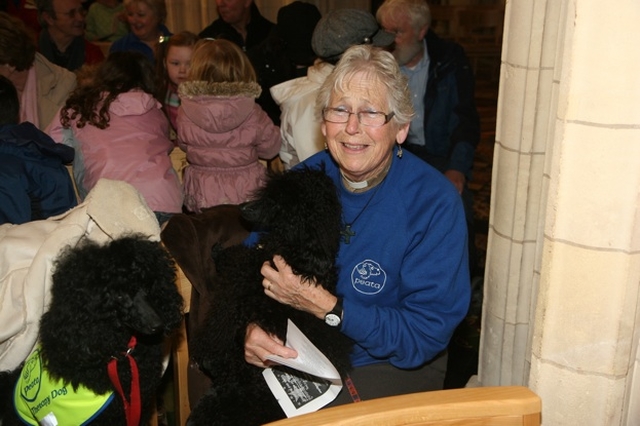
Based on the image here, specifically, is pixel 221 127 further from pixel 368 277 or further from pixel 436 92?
pixel 368 277

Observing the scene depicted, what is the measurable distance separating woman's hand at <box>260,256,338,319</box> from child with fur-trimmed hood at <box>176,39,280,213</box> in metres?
1.95

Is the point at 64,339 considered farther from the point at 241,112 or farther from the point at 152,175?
the point at 241,112

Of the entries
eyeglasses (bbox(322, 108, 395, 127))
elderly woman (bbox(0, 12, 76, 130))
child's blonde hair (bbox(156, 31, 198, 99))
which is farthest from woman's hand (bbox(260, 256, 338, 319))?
child's blonde hair (bbox(156, 31, 198, 99))

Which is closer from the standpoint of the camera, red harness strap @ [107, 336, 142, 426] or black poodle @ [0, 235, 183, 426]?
black poodle @ [0, 235, 183, 426]

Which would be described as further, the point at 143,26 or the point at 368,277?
the point at 143,26

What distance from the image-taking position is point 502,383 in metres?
2.66

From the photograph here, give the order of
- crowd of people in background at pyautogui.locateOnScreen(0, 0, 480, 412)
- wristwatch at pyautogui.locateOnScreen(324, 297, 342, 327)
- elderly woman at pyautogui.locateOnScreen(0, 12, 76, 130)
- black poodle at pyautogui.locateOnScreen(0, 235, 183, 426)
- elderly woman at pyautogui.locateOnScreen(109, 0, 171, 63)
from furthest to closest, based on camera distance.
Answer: elderly woman at pyautogui.locateOnScreen(109, 0, 171, 63)
elderly woman at pyautogui.locateOnScreen(0, 12, 76, 130)
crowd of people in background at pyautogui.locateOnScreen(0, 0, 480, 412)
wristwatch at pyautogui.locateOnScreen(324, 297, 342, 327)
black poodle at pyautogui.locateOnScreen(0, 235, 183, 426)

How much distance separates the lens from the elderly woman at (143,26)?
5.80 meters

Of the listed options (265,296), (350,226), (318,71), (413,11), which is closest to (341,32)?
(318,71)

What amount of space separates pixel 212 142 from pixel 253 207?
6.89 feet

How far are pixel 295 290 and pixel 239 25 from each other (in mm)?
4553

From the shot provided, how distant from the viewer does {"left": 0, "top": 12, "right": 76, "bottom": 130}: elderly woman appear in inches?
165

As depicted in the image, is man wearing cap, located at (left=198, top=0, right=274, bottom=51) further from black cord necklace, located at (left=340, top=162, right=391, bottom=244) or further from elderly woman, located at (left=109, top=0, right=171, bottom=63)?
black cord necklace, located at (left=340, top=162, right=391, bottom=244)

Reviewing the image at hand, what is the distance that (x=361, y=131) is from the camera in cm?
249
